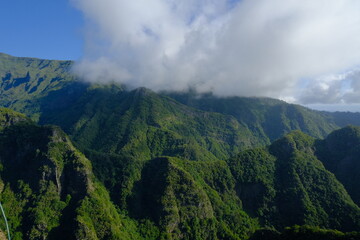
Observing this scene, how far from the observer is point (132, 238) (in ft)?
646

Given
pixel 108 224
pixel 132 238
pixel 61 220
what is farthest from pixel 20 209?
pixel 132 238

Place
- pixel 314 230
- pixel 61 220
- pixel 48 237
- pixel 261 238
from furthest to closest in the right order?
1. pixel 61 220
2. pixel 48 237
3. pixel 261 238
4. pixel 314 230

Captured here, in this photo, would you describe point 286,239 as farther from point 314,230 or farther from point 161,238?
point 161,238

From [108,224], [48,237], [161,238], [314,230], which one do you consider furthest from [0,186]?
[314,230]

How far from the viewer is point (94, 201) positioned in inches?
7859

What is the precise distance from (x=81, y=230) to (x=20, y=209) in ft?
165

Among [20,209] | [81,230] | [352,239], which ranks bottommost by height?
[352,239]

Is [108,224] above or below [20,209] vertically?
below

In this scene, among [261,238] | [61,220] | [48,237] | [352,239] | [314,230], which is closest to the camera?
[352,239]

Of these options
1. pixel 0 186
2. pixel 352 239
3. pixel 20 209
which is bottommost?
pixel 352 239

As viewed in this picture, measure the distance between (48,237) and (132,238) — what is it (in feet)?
184

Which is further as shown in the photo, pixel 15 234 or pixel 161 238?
pixel 161 238

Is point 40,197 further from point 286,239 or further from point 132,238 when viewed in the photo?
point 286,239

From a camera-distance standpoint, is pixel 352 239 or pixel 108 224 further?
pixel 108 224
